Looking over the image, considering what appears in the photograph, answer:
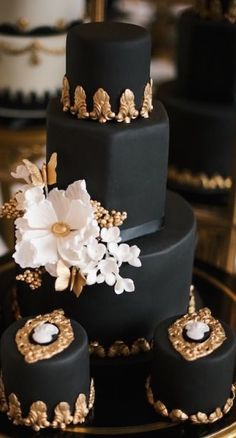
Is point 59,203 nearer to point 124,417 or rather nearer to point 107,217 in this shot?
point 107,217

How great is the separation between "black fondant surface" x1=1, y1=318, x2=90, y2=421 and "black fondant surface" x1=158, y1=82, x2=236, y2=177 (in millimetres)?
534

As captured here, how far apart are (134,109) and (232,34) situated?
469 mm

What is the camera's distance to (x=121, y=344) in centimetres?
99

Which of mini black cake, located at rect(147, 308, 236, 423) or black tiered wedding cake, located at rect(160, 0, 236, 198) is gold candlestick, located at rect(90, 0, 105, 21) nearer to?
black tiered wedding cake, located at rect(160, 0, 236, 198)

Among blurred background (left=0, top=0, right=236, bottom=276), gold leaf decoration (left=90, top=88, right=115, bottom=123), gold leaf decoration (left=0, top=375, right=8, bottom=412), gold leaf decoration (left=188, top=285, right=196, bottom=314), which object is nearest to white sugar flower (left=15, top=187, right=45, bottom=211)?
gold leaf decoration (left=90, top=88, right=115, bottom=123)

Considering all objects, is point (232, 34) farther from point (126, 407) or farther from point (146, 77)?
point (126, 407)

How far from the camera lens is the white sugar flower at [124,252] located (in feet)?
2.83

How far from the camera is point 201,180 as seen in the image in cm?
137

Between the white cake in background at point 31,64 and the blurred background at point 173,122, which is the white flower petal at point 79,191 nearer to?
the blurred background at point 173,122

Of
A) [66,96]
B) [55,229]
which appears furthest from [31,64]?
[55,229]

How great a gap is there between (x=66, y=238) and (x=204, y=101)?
0.58m

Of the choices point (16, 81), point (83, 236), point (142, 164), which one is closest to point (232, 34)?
point (16, 81)

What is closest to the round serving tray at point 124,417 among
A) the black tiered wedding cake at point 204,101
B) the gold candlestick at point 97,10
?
the black tiered wedding cake at point 204,101

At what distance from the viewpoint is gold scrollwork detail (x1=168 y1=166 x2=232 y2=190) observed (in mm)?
1367
